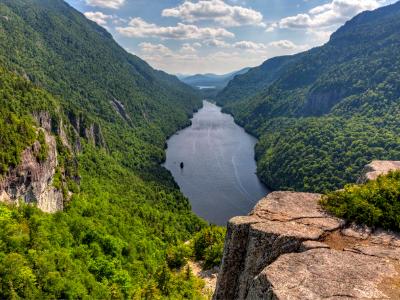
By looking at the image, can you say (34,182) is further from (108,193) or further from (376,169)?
(376,169)

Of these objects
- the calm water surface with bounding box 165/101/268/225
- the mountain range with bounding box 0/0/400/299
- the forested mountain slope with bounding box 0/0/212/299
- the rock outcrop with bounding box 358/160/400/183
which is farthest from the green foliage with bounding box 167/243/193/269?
the calm water surface with bounding box 165/101/268/225

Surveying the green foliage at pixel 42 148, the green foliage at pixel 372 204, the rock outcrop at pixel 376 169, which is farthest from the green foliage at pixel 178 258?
the green foliage at pixel 42 148

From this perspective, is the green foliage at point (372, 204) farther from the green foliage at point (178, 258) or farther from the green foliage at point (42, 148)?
the green foliage at point (42, 148)

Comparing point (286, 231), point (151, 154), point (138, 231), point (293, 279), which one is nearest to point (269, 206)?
point (286, 231)

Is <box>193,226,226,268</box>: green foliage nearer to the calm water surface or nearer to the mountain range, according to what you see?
the mountain range

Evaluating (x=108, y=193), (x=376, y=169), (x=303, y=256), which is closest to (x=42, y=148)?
(x=108, y=193)

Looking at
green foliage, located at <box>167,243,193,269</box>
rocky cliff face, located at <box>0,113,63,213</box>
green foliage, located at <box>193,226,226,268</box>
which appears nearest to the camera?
green foliage, located at <box>193,226,226,268</box>
